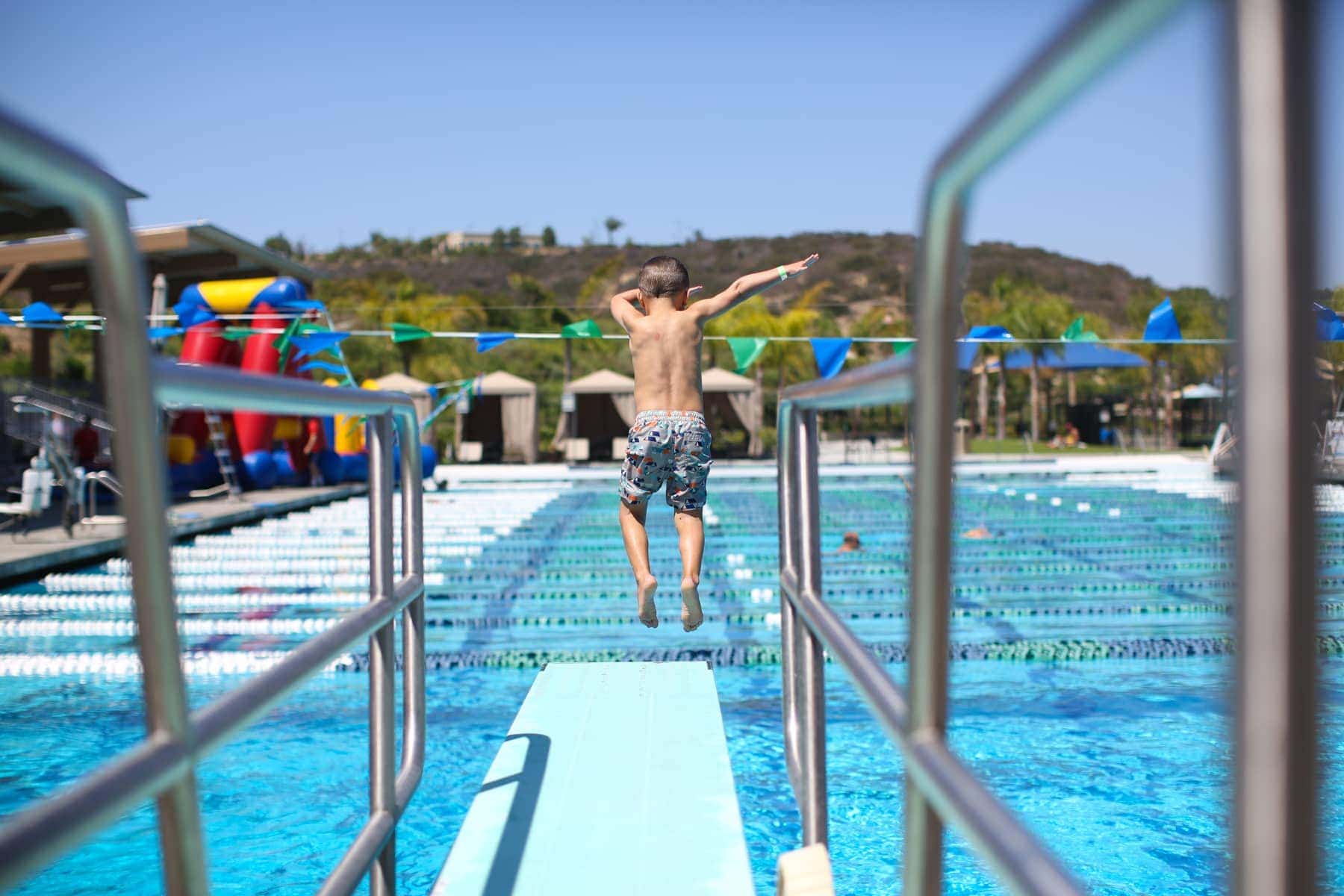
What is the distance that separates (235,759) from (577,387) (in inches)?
929

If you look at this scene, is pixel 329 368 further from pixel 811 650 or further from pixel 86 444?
pixel 811 650

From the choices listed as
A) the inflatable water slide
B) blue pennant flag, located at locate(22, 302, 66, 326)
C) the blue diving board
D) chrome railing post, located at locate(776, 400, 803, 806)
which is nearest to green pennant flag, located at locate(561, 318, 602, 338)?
blue pennant flag, located at locate(22, 302, 66, 326)

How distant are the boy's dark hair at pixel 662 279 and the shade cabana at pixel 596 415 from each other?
20.4 m

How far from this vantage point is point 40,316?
418 inches

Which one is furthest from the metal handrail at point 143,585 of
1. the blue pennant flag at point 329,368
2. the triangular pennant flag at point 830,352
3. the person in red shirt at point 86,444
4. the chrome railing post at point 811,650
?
the person in red shirt at point 86,444

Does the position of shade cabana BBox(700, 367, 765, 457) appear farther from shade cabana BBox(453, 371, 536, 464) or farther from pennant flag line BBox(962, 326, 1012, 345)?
pennant flag line BBox(962, 326, 1012, 345)

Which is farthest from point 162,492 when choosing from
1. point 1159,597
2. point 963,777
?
point 1159,597

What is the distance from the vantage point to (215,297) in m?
16.0

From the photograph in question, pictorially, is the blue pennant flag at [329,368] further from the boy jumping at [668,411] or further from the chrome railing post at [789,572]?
the chrome railing post at [789,572]

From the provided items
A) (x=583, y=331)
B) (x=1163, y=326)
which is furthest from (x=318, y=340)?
(x=1163, y=326)

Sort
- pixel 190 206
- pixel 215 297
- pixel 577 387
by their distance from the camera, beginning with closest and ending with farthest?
1. pixel 215 297
2. pixel 577 387
3. pixel 190 206

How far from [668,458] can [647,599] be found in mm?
508

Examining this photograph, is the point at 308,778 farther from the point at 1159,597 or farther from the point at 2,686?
the point at 1159,597

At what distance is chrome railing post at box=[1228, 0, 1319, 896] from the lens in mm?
607
